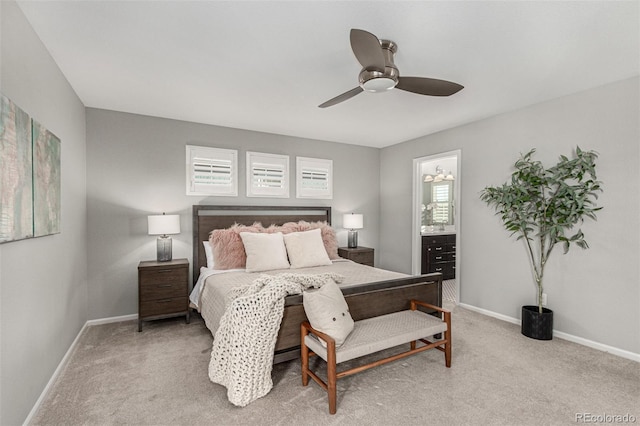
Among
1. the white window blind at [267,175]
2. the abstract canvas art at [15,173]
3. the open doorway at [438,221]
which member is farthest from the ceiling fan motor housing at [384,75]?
the white window blind at [267,175]

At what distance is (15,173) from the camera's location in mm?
1767

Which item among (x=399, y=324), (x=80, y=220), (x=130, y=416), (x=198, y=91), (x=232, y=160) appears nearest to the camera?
(x=130, y=416)

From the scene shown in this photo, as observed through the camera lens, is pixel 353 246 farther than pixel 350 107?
Yes

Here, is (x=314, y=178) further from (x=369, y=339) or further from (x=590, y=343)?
(x=590, y=343)

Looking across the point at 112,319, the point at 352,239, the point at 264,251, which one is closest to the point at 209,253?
the point at 264,251

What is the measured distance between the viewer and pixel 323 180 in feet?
17.5

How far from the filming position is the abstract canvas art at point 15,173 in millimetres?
1618

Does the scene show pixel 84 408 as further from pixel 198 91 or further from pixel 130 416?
pixel 198 91

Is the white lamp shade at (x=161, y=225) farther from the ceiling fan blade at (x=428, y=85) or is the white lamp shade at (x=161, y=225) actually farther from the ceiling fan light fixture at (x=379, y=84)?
the ceiling fan blade at (x=428, y=85)

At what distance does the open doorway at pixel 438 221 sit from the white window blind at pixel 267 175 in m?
2.11

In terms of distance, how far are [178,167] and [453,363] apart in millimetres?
3820

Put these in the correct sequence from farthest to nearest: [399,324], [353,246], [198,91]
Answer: [353,246]
[198,91]
[399,324]

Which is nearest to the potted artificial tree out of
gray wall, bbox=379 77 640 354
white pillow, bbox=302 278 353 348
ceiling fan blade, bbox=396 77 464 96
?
gray wall, bbox=379 77 640 354

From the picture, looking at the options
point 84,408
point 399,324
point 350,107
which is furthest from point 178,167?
point 399,324
